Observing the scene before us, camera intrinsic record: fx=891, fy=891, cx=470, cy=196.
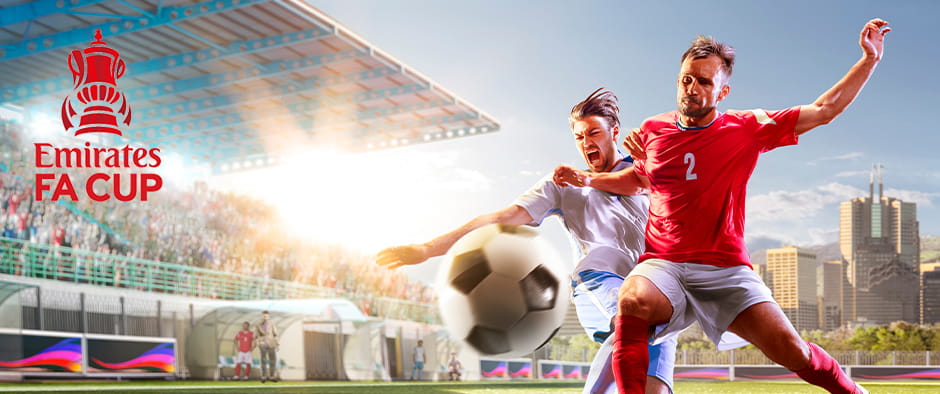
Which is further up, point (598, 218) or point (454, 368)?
point (598, 218)

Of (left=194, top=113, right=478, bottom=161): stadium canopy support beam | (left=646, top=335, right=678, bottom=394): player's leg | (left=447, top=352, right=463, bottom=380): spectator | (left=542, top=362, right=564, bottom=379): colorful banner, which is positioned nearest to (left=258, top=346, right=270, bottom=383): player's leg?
(left=447, top=352, right=463, bottom=380): spectator

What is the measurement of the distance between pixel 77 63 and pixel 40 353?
11.6 meters

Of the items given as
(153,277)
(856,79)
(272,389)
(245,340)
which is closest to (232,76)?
(153,277)

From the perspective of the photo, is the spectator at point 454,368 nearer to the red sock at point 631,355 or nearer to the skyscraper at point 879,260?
the red sock at point 631,355

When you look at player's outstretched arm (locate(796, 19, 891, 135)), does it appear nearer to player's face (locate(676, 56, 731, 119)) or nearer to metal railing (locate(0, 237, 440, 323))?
player's face (locate(676, 56, 731, 119))

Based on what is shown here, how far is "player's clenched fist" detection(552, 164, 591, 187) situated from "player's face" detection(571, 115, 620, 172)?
0.70 ft

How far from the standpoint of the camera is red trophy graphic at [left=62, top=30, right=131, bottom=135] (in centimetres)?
2308

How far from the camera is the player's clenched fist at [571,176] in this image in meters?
3.85

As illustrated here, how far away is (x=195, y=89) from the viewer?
2591cm

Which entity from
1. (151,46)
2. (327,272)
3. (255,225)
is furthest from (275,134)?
(151,46)

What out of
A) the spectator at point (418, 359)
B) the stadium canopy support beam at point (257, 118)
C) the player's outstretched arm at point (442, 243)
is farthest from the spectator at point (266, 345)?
the player's outstretched arm at point (442, 243)

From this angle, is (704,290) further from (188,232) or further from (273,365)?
(188,232)

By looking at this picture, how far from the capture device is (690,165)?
3340 millimetres

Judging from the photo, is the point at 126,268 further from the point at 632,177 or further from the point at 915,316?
the point at 915,316
